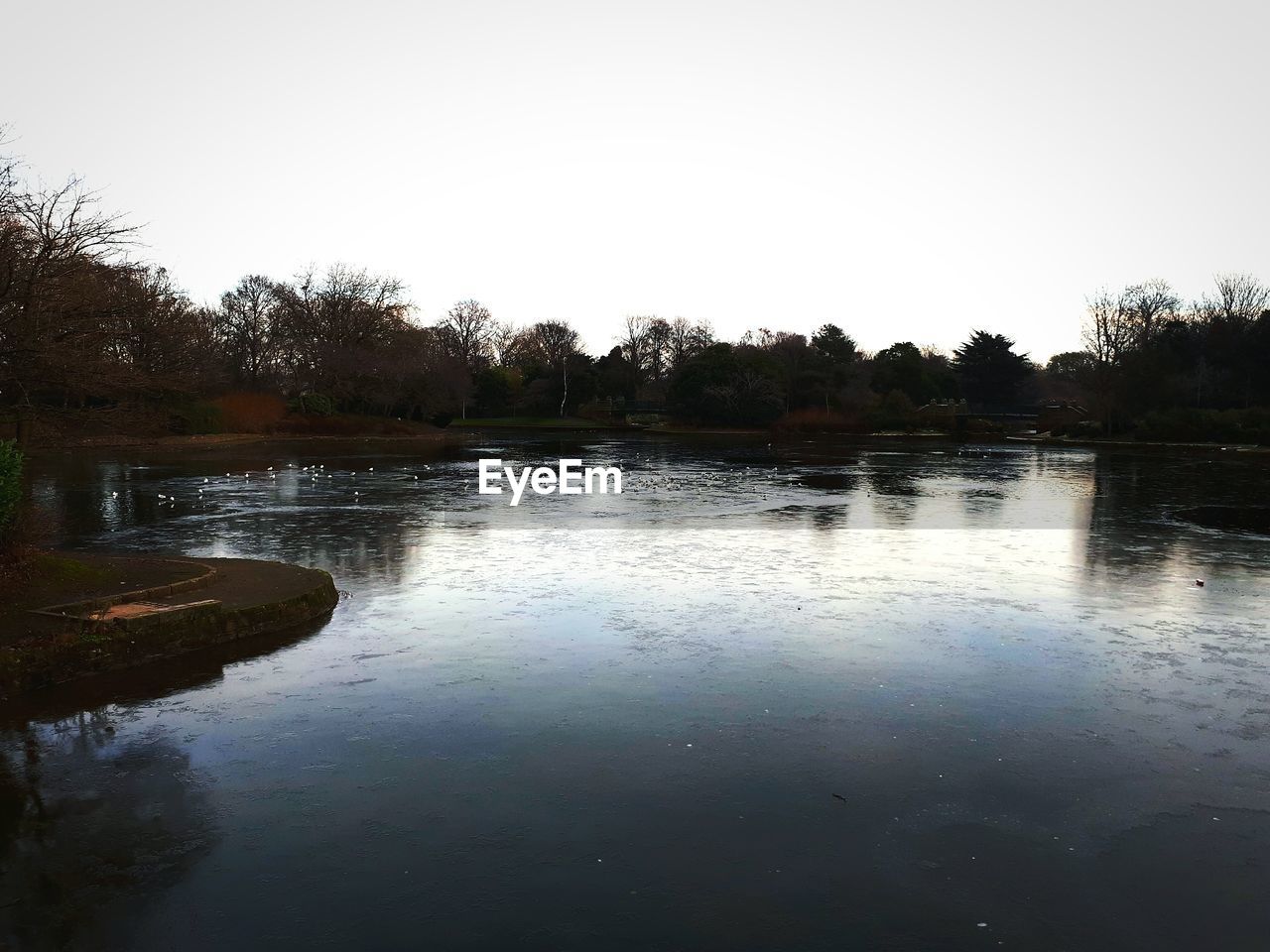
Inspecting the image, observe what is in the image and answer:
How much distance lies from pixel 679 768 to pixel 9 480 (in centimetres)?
800

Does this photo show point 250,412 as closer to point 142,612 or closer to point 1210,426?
point 142,612

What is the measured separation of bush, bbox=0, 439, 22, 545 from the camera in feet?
31.0

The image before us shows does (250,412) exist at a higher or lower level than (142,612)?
higher

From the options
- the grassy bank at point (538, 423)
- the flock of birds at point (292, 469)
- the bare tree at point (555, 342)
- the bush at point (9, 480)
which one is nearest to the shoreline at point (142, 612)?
the bush at point (9, 480)

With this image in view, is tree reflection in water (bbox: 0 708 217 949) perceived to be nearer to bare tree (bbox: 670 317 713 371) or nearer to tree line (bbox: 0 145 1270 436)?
tree line (bbox: 0 145 1270 436)

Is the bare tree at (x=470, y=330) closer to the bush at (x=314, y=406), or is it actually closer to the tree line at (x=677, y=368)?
the tree line at (x=677, y=368)

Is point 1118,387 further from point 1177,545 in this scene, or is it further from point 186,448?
point 186,448

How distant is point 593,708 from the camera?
288 inches

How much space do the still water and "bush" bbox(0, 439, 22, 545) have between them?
290 cm

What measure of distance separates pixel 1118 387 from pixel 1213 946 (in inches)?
2499

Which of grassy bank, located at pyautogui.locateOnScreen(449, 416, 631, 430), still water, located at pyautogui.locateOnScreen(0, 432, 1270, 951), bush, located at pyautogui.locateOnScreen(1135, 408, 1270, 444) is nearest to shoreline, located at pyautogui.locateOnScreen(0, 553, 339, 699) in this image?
still water, located at pyautogui.locateOnScreen(0, 432, 1270, 951)

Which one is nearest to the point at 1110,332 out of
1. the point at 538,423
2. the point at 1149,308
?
the point at 1149,308

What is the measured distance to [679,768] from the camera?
611cm

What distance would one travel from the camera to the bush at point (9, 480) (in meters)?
9.46
